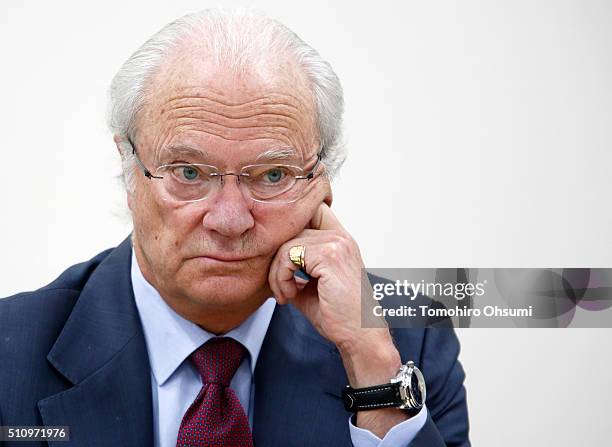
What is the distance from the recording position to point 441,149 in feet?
14.1

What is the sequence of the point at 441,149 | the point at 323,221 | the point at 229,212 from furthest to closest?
the point at 441,149, the point at 323,221, the point at 229,212

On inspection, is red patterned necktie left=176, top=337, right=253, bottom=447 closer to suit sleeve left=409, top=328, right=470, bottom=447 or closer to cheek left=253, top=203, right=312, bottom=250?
cheek left=253, top=203, right=312, bottom=250

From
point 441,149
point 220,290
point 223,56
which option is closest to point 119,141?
point 223,56

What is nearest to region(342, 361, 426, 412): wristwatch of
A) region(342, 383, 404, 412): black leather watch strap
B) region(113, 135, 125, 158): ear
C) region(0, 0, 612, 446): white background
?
region(342, 383, 404, 412): black leather watch strap

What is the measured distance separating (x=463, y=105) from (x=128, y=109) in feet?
6.45

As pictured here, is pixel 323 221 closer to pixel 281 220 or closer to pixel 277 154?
pixel 281 220

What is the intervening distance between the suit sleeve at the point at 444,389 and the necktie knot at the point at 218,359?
0.56 m

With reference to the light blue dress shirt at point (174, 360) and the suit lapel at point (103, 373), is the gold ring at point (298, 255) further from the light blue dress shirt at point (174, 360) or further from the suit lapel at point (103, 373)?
the suit lapel at point (103, 373)

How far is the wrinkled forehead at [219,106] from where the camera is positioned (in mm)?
2598

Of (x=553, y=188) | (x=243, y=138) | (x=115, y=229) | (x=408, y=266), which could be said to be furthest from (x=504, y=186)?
(x=243, y=138)

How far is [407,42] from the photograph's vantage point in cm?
431

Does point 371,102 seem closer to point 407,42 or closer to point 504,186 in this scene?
point 407,42

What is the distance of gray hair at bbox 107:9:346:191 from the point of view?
264cm

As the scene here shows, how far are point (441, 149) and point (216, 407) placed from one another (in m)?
1.92
